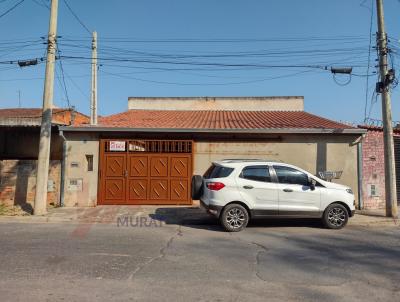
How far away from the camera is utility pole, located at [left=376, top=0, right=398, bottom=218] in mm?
12148

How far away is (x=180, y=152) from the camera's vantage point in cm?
1497

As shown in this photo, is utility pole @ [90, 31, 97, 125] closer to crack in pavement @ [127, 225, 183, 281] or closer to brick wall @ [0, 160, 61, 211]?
brick wall @ [0, 160, 61, 211]

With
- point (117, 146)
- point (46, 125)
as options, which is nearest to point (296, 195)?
point (117, 146)

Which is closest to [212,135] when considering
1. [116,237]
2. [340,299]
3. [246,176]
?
[246,176]

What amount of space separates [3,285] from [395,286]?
5.45 m

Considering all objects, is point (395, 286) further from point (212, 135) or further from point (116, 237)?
point (212, 135)

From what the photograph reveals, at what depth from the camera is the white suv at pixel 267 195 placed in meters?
10.1

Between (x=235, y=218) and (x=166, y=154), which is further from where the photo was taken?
(x=166, y=154)

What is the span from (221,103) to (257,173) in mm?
13676

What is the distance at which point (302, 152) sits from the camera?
48.5 feet

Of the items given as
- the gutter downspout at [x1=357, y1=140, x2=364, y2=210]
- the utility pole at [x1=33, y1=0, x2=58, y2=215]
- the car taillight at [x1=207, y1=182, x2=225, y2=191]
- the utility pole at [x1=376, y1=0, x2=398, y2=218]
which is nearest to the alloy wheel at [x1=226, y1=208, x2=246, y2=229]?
the car taillight at [x1=207, y1=182, x2=225, y2=191]

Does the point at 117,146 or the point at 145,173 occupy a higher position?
the point at 117,146

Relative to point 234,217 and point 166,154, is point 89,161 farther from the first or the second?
point 234,217

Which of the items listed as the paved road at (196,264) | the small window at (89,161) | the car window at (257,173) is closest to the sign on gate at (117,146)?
the small window at (89,161)
